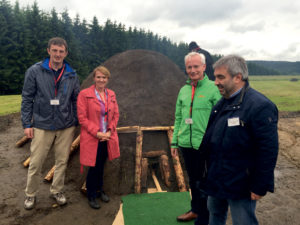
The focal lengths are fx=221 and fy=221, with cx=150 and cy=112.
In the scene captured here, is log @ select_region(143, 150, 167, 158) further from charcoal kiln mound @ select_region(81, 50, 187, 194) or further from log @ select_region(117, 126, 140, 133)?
log @ select_region(117, 126, 140, 133)

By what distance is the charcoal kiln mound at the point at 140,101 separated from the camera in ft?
15.7

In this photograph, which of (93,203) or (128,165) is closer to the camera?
(93,203)

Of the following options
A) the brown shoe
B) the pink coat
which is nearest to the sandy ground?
the pink coat

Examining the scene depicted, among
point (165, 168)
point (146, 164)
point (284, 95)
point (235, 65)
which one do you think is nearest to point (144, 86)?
point (146, 164)

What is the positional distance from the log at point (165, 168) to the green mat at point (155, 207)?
0.36 metres

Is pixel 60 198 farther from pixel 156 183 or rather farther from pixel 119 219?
pixel 156 183

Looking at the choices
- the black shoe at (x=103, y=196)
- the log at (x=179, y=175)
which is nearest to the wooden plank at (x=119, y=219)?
the black shoe at (x=103, y=196)

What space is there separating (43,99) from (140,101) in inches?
111

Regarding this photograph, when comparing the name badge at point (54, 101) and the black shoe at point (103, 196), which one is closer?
the name badge at point (54, 101)

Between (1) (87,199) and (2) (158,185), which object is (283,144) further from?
(1) (87,199)

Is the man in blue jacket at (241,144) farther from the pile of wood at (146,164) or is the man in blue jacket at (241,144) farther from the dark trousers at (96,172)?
the pile of wood at (146,164)

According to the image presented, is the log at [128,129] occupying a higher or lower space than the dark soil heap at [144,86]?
lower

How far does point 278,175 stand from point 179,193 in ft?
9.78

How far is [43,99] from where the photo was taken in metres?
3.59
